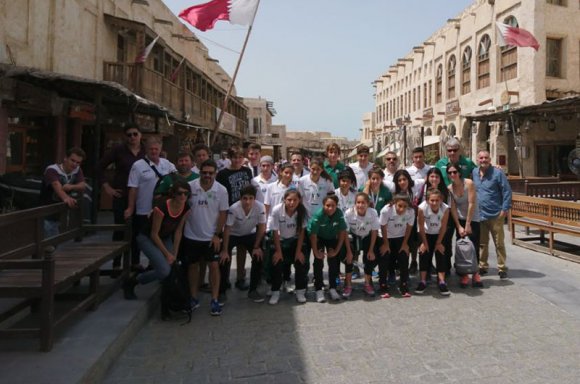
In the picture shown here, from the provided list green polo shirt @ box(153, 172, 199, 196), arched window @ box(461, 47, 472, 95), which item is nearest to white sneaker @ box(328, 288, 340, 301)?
green polo shirt @ box(153, 172, 199, 196)

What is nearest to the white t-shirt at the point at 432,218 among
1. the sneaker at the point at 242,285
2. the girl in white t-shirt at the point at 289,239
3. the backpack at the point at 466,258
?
the backpack at the point at 466,258

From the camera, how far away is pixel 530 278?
6258mm

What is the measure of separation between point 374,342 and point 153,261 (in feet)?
7.40

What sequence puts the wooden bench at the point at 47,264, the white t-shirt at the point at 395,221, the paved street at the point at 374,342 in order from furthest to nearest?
the white t-shirt at the point at 395,221, the paved street at the point at 374,342, the wooden bench at the point at 47,264

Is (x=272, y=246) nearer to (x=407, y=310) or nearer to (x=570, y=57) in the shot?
(x=407, y=310)

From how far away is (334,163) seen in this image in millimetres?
6992

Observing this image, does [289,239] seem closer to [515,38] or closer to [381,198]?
[381,198]

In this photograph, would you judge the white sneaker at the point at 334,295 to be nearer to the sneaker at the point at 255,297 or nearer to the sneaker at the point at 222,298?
the sneaker at the point at 255,297

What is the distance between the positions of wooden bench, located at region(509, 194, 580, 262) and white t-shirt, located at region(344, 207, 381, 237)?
3.63 meters

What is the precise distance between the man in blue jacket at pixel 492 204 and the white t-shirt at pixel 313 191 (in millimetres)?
2196

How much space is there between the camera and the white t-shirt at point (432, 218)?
5.81 m

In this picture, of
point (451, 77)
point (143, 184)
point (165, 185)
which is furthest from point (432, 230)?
point (451, 77)

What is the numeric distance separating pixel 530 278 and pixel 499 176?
4.78ft

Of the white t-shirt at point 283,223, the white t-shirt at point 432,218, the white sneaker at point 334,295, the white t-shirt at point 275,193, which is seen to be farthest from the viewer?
the white t-shirt at point 275,193
